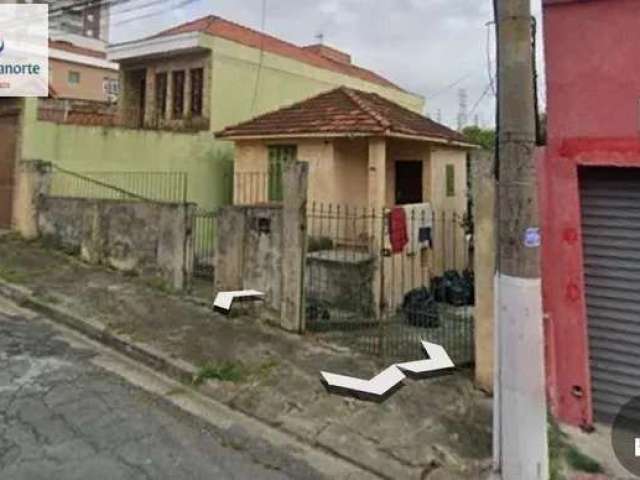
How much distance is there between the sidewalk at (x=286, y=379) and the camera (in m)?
4.05

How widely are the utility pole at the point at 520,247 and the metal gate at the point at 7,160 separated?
1180cm

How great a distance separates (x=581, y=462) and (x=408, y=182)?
33.0ft

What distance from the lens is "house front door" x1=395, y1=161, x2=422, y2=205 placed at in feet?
44.0

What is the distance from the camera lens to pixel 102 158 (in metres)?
12.9

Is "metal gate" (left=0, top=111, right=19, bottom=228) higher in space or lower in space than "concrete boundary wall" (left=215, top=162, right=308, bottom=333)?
higher

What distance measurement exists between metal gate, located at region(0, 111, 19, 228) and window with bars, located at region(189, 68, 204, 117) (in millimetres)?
4685

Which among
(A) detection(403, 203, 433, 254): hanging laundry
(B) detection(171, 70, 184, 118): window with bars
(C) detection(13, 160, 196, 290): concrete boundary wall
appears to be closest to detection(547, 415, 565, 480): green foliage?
(C) detection(13, 160, 196, 290): concrete boundary wall

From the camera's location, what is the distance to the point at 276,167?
1298 cm

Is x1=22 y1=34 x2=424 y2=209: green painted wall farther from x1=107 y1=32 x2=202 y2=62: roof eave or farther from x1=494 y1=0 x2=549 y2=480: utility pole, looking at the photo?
x1=494 y1=0 x2=549 y2=480: utility pole

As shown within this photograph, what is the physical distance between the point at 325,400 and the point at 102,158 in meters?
10.2

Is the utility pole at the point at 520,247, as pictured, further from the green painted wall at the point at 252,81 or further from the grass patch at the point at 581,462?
the green painted wall at the point at 252,81

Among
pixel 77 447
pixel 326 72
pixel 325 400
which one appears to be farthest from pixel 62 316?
pixel 326 72

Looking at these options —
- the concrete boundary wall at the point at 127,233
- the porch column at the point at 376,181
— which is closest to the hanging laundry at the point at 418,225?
the porch column at the point at 376,181

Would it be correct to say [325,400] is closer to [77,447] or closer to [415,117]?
[77,447]
